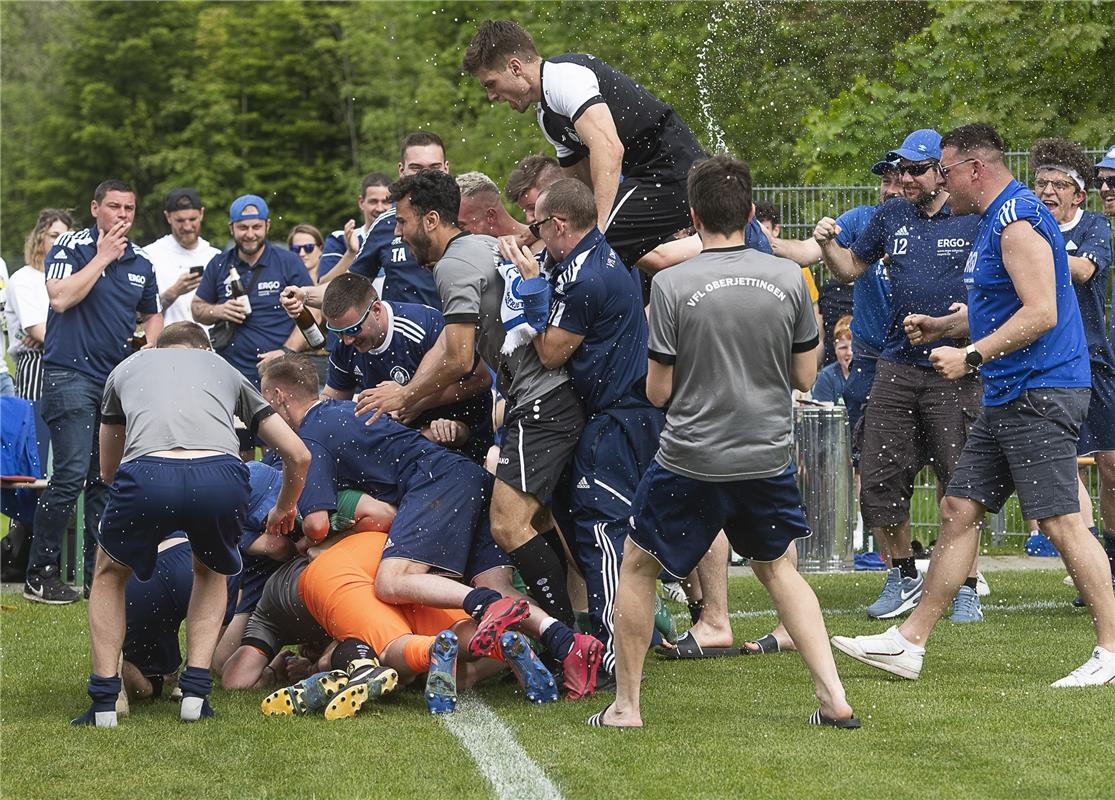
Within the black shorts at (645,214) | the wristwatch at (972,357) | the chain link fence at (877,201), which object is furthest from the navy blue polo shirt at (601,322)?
the chain link fence at (877,201)

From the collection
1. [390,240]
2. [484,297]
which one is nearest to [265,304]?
[390,240]

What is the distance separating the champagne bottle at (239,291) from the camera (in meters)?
11.3

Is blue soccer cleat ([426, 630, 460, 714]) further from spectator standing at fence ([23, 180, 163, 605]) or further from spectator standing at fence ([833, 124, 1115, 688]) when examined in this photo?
spectator standing at fence ([23, 180, 163, 605])

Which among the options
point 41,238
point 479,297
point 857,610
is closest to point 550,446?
point 479,297

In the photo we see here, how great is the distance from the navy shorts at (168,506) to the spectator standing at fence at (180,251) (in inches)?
230

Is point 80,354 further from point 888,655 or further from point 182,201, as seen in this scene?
point 888,655

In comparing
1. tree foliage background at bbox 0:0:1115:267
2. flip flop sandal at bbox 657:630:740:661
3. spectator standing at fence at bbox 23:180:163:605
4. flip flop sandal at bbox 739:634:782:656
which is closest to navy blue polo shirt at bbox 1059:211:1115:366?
flip flop sandal at bbox 739:634:782:656

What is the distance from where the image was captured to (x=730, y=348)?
5.62 m

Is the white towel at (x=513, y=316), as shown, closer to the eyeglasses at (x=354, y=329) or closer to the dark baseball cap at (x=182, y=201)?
the eyeglasses at (x=354, y=329)

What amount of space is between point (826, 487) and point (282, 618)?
218 inches

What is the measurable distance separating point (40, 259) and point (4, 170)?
157 feet

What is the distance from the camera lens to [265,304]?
37.7 ft

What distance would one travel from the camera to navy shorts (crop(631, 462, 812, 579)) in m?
5.69

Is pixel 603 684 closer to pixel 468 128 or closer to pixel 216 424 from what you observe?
pixel 216 424
